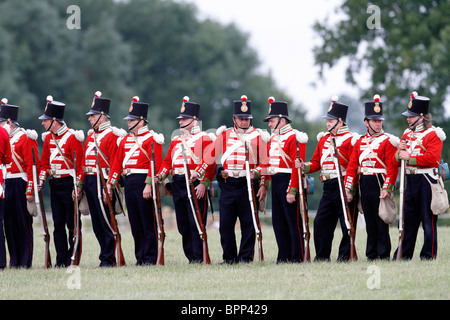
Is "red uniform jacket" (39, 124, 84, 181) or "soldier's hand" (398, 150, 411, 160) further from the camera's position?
"red uniform jacket" (39, 124, 84, 181)

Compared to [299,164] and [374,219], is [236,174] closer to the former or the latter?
[299,164]

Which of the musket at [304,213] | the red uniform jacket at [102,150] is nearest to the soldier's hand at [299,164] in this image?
the musket at [304,213]

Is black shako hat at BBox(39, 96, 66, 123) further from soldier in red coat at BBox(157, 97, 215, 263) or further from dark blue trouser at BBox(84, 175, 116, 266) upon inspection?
soldier in red coat at BBox(157, 97, 215, 263)

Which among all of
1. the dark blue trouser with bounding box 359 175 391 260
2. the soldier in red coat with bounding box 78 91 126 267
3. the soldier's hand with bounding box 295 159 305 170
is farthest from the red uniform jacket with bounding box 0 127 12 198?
the dark blue trouser with bounding box 359 175 391 260

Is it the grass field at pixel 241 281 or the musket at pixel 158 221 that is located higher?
the musket at pixel 158 221

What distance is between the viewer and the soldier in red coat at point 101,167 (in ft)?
43.8

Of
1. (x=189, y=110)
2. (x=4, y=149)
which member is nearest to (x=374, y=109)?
(x=189, y=110)

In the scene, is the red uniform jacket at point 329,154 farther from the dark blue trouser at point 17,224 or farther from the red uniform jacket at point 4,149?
the dark blue trouser at point 17,224

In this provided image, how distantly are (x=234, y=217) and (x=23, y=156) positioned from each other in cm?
310

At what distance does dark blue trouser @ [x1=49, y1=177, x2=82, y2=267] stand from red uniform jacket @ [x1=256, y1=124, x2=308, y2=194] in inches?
106

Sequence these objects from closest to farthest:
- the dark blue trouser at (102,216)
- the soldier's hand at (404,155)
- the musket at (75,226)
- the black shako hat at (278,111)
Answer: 1. the soldier's hand at (404,155)
2. the black shako hat at (278,111)
3. the musket at (75,226)
4. the dark blue trouser at (102,216)

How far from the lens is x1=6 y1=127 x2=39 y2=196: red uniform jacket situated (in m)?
13.5

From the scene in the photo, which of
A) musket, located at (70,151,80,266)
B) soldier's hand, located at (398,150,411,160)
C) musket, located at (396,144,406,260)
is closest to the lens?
soldier's hand, located at (398,150,411,160)

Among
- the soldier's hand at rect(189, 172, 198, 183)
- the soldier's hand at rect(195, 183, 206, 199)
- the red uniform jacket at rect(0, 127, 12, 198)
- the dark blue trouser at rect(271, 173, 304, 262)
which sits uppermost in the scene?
the red uniform jacket at rect(0, 127, 12, 198)
